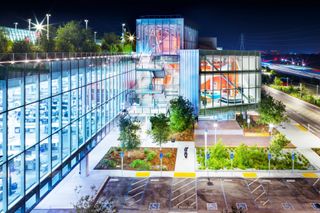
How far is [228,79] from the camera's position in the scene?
185 ft

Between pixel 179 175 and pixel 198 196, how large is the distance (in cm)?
539

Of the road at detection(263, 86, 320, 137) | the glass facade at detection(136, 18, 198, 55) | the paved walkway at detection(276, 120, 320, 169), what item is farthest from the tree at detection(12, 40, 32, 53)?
the road at detection(263, 86, 320, 137)

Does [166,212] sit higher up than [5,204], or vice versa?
[5,204]

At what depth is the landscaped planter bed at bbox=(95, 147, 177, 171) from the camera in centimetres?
3672

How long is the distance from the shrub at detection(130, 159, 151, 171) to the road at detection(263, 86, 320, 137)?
87.5 ft

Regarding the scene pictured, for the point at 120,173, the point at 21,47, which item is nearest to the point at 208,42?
the point at 21,47

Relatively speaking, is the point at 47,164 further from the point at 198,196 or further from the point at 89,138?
the point at 198,196

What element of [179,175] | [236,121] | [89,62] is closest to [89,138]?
[89,62]

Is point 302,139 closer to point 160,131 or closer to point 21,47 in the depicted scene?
point 160,131

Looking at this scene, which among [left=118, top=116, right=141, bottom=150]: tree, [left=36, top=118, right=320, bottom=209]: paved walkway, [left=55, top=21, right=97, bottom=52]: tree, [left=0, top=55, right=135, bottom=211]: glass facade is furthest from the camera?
[left=55, top=21, right=97, bottom=52]: tree

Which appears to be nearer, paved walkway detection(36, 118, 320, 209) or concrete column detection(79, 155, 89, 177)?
paved walkway detection(36, 118, 320, 209)

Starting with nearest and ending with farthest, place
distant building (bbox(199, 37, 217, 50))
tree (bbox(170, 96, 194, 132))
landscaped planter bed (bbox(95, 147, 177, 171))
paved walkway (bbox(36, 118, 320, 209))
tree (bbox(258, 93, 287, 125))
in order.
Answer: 1. paved walkway (bbox(36, 118, 320, 209))
2. landscaped planter bed (bbox(95, 147, 177, 171))
3. tree (bbox(170, 96, 194, 132))
4. tree (bbox(258, 93, 287, 125))
5. distant building (bbox(199, 37, 217, 50))

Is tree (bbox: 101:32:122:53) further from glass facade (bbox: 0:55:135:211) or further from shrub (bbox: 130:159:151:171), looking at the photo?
shrub (bbox: 130:159:151:171)

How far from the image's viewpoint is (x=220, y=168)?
35.9m
